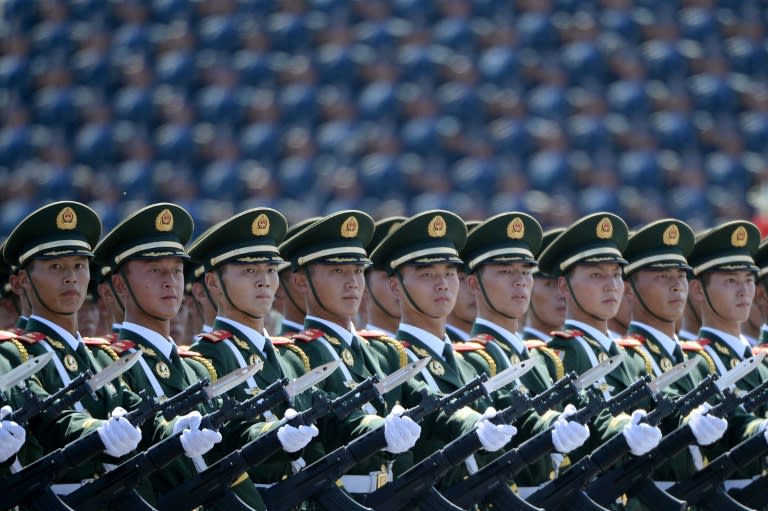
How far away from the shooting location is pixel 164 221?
650 cm

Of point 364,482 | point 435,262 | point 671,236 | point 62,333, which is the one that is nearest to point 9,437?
point 62,333

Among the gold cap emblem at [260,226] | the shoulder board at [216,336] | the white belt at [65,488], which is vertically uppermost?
the gold cap emblem at [260,226]

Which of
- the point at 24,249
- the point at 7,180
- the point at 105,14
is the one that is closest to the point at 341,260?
the point at 24,249

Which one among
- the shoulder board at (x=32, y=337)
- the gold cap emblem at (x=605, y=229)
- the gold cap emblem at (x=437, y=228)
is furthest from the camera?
the gold cap emblem at (x=605, y=229)

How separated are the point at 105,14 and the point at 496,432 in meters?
17.3

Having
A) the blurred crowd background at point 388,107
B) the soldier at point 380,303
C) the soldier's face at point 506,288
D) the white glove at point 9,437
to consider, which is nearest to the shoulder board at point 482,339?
the soldier's face at point 506,288

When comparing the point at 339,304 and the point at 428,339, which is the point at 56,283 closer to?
the point at 339,304

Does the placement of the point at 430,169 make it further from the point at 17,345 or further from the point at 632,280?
the point at 17,345

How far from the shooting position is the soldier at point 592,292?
7520 mm

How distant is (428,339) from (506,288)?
587mm

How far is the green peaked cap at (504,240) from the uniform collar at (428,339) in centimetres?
58

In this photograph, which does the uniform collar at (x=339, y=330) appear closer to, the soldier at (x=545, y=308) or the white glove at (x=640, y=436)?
the white glove at (x=640, y=436)

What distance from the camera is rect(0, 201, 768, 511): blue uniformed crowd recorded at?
575 cm

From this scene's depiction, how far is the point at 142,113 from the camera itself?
20.9m
